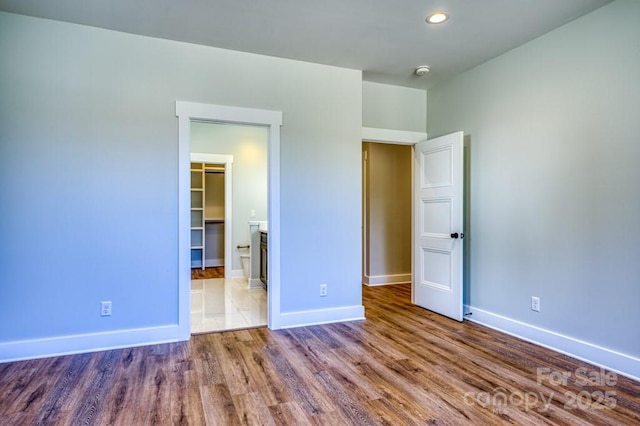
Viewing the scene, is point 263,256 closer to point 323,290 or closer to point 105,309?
point 323,290

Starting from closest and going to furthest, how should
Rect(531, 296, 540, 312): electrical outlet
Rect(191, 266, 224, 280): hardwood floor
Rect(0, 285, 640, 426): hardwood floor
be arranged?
Rect(0, 285, 640, 426): hardwood floor
Rect(531, 296, 540, 312): electrical outlet
Rect(191, 266, 224, 280): hardwood floor

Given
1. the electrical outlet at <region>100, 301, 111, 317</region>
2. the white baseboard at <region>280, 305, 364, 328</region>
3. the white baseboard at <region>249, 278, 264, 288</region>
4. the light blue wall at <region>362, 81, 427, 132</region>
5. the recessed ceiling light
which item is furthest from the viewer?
the white baseboard at <region>249, 278, 264, 288</region>

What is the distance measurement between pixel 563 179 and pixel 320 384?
100 inches

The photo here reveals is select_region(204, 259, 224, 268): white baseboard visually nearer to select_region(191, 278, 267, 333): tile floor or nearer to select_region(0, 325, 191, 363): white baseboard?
select_region(191, 278, 267, 333): tile floor

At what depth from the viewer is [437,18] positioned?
2.84 meters

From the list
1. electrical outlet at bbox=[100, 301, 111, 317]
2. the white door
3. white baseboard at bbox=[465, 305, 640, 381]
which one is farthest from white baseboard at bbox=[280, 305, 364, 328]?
electrical outlet at bbox=[100, 301, 111, 317]

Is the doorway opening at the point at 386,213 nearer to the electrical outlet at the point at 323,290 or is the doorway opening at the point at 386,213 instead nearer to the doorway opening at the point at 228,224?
the doorway opening at the point at 228,224

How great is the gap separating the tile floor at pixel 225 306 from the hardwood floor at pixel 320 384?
0.34 metres

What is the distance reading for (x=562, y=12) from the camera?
109 inches

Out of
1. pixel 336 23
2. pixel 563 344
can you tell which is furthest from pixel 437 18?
pixel 563 344

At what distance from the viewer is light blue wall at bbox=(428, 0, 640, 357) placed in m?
2.62

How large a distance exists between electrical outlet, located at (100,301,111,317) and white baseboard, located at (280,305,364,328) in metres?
1.52

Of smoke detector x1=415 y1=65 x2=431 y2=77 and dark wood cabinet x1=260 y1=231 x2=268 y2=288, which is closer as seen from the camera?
smoke detector x1=415 y1=65 x2=431 y2=77

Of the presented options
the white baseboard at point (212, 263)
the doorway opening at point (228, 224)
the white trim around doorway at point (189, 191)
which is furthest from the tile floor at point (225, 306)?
the white baseboard at point (212, 263)
